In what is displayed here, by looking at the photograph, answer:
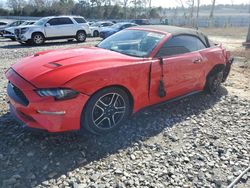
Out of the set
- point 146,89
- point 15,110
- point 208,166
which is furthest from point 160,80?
point 15,110

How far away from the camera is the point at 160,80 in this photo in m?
4.18

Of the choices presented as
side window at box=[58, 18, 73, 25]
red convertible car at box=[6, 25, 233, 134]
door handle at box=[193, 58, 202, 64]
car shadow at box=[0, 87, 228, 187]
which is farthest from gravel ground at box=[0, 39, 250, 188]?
side window at box=[58, 18, 73, 25]

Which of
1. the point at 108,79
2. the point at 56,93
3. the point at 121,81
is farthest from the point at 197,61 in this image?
the point at 56,93

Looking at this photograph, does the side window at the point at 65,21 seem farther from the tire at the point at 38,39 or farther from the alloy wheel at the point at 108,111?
the alloy wheel at the point at 108,111

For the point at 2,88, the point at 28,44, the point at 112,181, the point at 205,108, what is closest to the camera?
the point at 112,181

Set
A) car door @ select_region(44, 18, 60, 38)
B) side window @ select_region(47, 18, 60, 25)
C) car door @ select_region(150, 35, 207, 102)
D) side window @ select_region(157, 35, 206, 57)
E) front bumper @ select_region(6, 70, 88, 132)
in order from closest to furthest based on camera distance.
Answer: front bumper @ select_region(6, 70, 88, 132) → car door @ select_region(150, 35, 207, 102) → side window @ select_region(157, 35, 206, 57) → car door @ select_region(44, 18, 60, 38) → side window @ select_region(47, 18, 60, 25)

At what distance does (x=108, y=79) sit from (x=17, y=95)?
122cm

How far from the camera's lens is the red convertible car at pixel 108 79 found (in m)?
3.23

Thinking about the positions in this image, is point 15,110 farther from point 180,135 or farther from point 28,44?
point 28,44

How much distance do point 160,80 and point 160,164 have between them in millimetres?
1421

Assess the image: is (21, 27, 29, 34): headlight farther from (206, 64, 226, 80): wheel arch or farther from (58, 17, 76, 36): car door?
(206, 64, 226, 80): wheel arch

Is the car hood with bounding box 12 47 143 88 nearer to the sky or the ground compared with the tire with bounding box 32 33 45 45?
nearer to the sky

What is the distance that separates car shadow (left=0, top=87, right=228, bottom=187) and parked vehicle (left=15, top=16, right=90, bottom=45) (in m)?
11.8

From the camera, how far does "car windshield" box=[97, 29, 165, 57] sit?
4.28 meters
